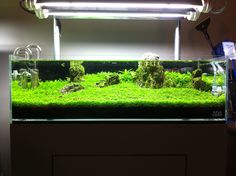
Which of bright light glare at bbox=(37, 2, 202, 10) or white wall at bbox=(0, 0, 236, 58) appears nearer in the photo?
bright light glare at bbox=(37, 2, 202, 10)

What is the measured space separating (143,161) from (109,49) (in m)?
0.98

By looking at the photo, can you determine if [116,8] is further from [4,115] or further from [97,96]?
[4,115]

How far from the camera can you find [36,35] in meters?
1.99

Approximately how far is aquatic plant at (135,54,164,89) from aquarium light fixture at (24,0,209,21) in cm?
30

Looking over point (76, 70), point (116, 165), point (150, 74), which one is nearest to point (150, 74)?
point (150, 74)

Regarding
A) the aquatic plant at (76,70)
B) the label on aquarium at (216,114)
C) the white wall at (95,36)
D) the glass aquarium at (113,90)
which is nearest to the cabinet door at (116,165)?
the glass aquarium at (113,90)

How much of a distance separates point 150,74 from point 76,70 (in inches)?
14.9

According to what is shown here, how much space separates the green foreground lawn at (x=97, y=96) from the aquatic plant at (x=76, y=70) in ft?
0.10

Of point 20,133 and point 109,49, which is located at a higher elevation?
point 109,49

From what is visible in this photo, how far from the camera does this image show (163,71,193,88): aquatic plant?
133 centimetres

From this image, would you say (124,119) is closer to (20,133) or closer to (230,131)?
(20,133)

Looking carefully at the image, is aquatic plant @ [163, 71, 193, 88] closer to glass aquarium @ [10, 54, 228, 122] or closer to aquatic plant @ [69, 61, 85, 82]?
glass aquarium @ [10, 54, 228, 122]

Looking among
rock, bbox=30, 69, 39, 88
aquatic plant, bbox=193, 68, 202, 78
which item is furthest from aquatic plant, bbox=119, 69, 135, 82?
rock, bbox=30, 69, 39, 88

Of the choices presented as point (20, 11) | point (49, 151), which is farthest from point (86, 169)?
point (20, 11)
